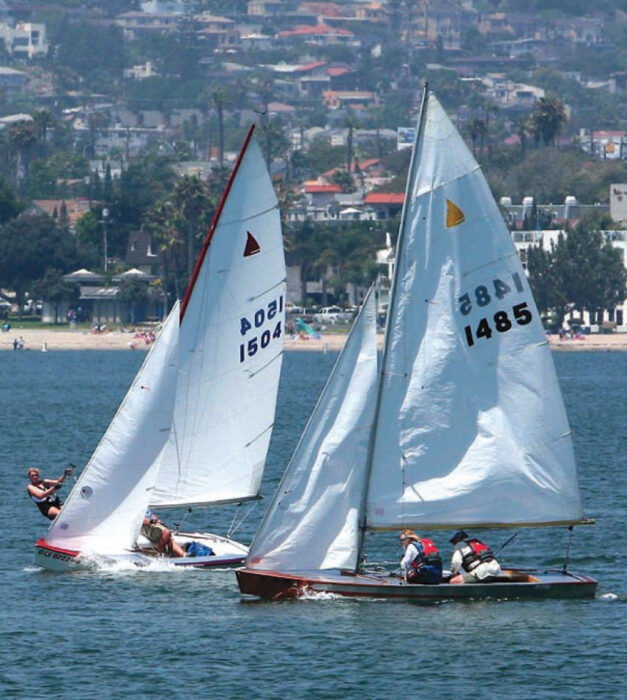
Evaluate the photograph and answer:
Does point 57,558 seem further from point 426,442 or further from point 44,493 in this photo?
point 426,442

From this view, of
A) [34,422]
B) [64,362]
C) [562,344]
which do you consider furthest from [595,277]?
[34,422]

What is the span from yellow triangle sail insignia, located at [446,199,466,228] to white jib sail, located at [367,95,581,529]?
0.02 meters

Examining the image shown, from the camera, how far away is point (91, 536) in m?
43.1

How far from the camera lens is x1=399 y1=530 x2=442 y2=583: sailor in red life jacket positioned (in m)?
38.3

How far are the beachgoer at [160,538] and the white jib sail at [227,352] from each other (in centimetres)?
47

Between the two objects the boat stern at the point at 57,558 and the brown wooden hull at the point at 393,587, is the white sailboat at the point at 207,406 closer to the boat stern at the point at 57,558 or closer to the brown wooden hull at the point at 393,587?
the boat stern at the point at 57,558

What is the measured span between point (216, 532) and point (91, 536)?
34.7ft

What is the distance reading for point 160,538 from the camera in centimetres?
4353

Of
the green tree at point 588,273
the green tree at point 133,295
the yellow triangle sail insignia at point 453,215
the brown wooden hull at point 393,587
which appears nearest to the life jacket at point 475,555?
the brown wooden hull at point 393,587

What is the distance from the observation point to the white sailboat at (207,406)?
42.8 meters

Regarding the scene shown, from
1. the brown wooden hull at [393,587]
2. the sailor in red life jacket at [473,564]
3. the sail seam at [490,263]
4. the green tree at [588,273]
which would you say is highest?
the sail seam at [490,263]

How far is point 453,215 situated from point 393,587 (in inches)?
261

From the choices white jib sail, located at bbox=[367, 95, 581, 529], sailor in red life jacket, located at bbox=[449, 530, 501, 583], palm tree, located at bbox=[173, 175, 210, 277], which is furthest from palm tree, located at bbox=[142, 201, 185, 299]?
white jib sail, located at bbox=[367, 95, 581, 529]

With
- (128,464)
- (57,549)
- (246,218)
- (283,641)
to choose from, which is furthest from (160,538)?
(283,641)
